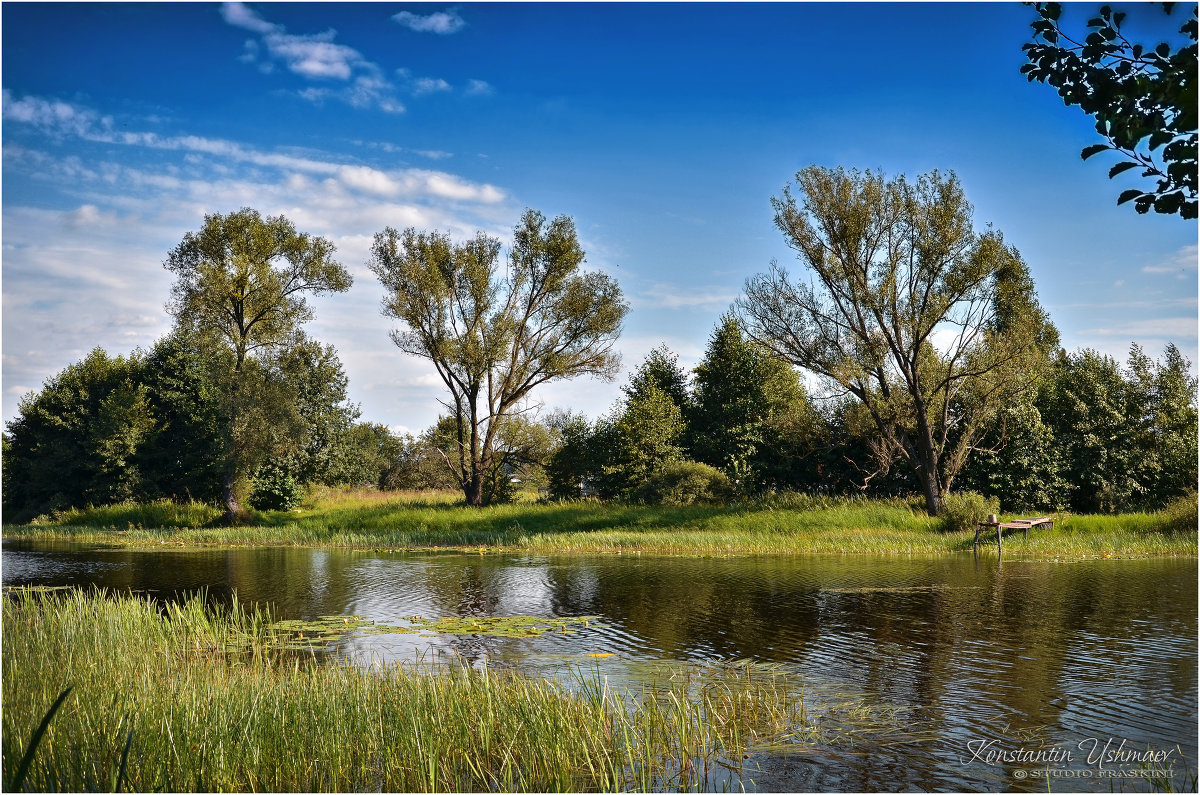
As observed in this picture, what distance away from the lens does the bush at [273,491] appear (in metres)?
39.8

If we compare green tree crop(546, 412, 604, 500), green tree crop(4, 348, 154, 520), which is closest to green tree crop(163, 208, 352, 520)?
green tree crop(4, 348, 154, 520)

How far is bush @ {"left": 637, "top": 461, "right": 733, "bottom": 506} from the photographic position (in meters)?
32.5

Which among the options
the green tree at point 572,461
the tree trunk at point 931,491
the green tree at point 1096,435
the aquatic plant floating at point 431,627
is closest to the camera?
the aquatic plant floating at point 431,627

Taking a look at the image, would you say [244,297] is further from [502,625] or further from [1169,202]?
[1169,202]

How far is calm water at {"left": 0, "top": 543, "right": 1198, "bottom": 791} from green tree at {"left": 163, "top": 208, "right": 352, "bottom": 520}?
1345 centimetres

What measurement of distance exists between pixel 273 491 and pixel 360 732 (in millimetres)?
35635

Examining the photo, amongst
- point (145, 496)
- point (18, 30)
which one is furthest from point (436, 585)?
point (145, 496)

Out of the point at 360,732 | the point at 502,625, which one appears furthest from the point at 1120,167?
the point at 502,625

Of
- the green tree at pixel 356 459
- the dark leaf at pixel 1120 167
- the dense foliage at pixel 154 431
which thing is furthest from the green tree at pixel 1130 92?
the green tree at pixel 356 459

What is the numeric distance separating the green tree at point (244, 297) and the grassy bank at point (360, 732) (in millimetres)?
30502

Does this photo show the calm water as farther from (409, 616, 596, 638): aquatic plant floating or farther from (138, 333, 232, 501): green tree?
(138, 333, 232, 501): green tree

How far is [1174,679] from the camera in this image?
9445mm

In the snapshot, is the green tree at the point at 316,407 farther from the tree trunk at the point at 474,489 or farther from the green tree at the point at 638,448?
the green tree at the point at 638,448

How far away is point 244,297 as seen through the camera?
38656 millimetres
